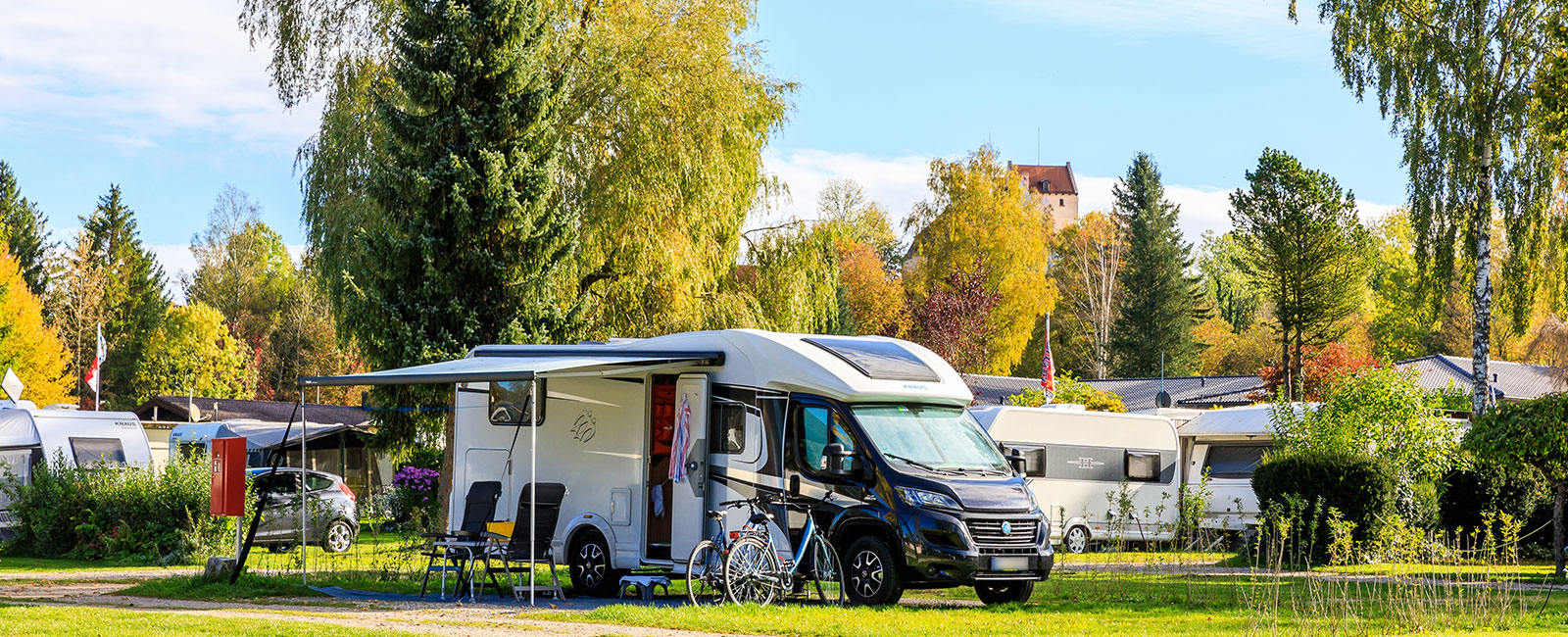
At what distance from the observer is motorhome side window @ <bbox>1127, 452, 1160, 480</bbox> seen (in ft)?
72.8

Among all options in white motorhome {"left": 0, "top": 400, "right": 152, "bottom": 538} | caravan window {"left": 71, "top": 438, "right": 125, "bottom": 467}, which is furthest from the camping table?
caravan window {"left": 71, "top": 438, "right": 125, "bottom": 467}

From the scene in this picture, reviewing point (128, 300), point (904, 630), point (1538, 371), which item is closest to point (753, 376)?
point (904, 630)

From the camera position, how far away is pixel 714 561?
1146 centimetres

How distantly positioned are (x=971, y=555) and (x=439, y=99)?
10998 millimetres

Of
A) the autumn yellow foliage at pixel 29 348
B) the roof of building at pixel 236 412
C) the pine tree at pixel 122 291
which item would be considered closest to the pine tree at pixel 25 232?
the pine tree at pixel 122 291

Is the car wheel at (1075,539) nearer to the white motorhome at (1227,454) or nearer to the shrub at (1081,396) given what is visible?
the white motorhome at (1227,454)

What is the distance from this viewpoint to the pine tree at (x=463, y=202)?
1845cm

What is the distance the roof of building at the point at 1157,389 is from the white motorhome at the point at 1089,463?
14.1 m

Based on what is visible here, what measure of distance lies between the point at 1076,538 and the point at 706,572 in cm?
1153

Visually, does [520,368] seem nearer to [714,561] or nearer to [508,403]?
[714,561]

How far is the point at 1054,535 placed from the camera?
69.8 ft

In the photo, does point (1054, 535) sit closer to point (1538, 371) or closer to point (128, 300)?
point (1538, 371)

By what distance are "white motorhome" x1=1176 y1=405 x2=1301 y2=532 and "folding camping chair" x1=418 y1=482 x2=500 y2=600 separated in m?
12.7

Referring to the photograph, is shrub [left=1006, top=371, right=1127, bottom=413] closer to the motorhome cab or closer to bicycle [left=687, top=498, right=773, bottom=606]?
the motorhome cab
